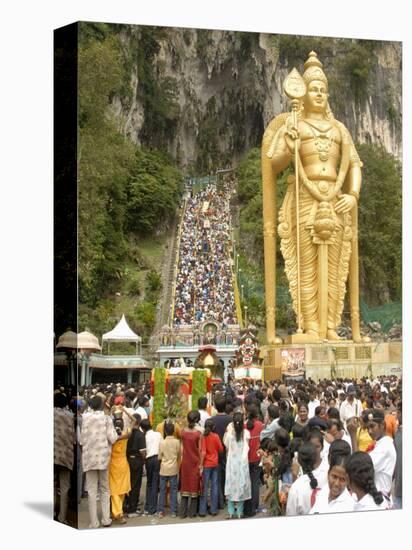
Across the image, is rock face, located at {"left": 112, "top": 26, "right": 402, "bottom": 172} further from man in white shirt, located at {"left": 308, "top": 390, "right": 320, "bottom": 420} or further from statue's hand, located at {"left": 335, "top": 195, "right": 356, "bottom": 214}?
man in white shirt, located at {"left": 308, "top": 390, "right": 320, "bottom": 420}

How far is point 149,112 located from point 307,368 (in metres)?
4.25

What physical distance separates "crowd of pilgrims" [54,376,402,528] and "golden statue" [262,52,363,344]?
1297 mm

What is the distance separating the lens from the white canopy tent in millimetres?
15617

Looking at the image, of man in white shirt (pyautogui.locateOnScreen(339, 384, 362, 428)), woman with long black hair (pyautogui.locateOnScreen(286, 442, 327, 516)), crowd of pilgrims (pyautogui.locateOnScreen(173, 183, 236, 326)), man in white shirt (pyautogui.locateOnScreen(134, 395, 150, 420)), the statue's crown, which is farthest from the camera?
the statue's crown

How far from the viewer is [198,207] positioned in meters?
16.7

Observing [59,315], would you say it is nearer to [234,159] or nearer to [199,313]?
[199,313]

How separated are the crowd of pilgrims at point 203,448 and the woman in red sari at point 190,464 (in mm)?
13

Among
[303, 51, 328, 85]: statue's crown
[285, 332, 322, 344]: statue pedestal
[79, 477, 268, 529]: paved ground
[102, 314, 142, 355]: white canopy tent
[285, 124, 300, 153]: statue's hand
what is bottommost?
[79, 477, 268, 529]: paved ground

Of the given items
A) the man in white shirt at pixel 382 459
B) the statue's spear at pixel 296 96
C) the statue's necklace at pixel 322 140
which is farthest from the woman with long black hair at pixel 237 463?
the statue's necklace at pixel 322 140

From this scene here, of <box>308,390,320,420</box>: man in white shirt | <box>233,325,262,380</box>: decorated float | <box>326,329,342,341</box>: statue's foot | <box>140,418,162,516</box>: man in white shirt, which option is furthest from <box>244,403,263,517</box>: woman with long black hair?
<box>326,329,342,341</box>: statue's foot

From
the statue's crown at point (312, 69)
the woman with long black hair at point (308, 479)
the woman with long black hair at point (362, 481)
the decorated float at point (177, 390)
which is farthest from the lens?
the statue's crown at point (312, 69)

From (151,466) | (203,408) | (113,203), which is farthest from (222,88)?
(151,466)

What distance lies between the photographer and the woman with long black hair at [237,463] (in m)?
15.8

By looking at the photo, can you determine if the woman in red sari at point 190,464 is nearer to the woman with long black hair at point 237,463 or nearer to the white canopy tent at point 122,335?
the woman with long black hair at point 237,463
